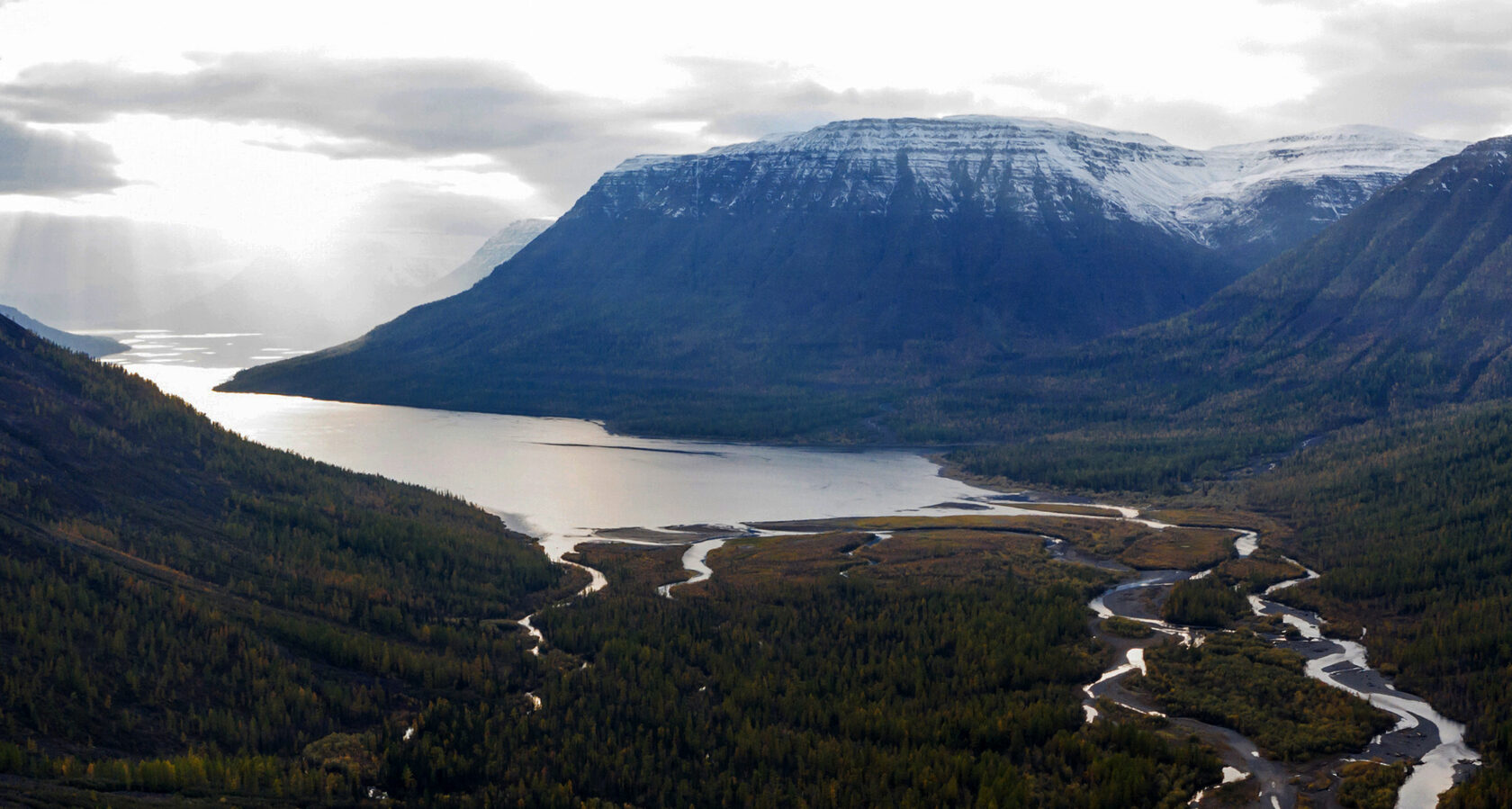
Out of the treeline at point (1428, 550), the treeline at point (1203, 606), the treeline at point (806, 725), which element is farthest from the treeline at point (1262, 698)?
the treeline at point (1203, 606)

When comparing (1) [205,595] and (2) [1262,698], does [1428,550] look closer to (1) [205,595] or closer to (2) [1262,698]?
(2) [1262,698]

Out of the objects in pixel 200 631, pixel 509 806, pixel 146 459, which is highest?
pixel 146 459

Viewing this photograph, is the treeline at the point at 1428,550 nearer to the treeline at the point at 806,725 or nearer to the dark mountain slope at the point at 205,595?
the treeline at the point at 806,725

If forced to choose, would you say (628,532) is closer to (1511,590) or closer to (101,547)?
(101,547)

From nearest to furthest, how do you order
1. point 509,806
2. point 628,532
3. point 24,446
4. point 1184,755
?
point 509,806, point 1184,755, point 24,446, point 628,532

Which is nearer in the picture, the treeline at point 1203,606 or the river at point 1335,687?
the river at point 1335,687

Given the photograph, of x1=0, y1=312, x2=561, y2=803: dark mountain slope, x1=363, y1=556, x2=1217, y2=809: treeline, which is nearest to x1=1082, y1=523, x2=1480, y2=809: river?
x1=363, y1=556, x2=1217, y2=809: treeline

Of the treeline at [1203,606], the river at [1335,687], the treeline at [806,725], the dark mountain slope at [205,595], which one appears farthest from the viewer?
the treeline at [1203,606]

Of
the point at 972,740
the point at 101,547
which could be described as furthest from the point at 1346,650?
the point at 101,547

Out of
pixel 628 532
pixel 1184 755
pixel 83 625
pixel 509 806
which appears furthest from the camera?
pixel 628 532

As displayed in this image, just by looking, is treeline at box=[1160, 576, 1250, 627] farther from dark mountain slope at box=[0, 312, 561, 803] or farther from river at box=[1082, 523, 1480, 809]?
dark mountain slope at box=[0, 312, 561, 803]
